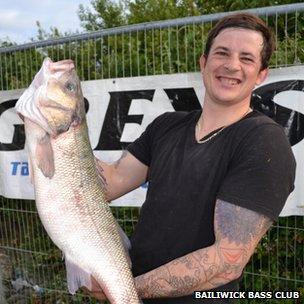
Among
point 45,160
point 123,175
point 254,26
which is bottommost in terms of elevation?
point 123,175

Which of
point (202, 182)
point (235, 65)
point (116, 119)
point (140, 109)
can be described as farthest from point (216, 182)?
point (116, 119)

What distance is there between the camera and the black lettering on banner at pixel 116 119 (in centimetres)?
493

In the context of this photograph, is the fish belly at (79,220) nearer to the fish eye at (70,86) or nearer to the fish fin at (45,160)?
the fish fin at (45,160)

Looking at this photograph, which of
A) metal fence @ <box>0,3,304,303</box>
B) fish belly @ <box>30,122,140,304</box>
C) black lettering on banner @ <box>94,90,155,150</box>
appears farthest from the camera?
black lettering on banner @ <box>94,90,155,150</box>

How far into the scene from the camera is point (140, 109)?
4.88 m

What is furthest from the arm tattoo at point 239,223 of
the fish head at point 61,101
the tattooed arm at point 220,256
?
the fish head at point 61,101

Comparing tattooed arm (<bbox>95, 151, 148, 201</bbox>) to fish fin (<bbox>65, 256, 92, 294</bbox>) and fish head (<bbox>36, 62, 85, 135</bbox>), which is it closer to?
fish head (<bbox>36, 62, 85, 135</bbox>)

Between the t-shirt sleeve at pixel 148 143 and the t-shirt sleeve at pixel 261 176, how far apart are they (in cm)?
66

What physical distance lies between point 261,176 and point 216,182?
0.24 meters

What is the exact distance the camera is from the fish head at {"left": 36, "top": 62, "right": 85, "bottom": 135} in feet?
9.13

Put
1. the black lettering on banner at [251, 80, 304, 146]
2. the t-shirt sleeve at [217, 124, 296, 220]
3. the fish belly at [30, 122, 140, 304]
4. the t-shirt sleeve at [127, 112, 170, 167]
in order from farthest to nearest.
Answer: the black lettering on banner at [251, 80, 304, 146] → the t-shirt sleeve at [127, 112, 170, 167] → the fish belly at [30, 122, 140, 304] → the t-shirt sleeve at [217, 124, 296, 220]

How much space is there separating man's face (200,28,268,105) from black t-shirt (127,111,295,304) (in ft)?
0.47

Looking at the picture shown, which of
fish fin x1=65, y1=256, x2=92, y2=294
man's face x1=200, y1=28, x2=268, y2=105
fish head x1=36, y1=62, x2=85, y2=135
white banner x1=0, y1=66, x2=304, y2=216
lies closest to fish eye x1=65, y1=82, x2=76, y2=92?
fish head x1=36, y1=62, x2=85, y2=135

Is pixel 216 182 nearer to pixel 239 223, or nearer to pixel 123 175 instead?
pixel 239 223
